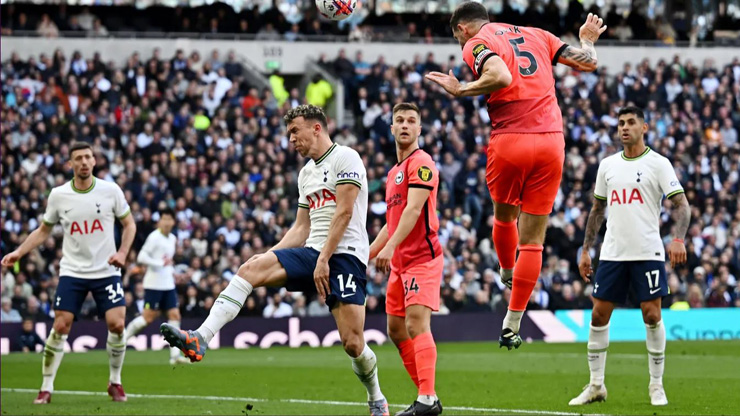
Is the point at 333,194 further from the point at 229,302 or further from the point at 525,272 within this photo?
the point at 525,272

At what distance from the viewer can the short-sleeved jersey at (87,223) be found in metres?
14.0

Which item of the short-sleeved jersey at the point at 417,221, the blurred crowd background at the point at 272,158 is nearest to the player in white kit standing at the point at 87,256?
the short-sleeved jersey at the point at 417,221

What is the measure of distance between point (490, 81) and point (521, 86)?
57 centimetres

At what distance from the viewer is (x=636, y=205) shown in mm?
12695

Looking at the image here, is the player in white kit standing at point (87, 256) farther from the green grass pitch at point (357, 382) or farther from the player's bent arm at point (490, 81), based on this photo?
the player's bent arm at point (490, 81)

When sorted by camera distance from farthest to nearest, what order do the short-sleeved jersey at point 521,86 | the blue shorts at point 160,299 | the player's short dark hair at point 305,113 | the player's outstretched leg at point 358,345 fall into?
1. the blue shorts at point 160,299
2. the player's short dark hair at point 305,113
3. the player's outstretched leg at point 358,345
4. the short-sleeved jersey at point 521,86

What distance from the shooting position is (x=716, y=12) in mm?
39156

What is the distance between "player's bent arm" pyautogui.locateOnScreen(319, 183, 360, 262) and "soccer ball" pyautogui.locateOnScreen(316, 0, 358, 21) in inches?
75.5

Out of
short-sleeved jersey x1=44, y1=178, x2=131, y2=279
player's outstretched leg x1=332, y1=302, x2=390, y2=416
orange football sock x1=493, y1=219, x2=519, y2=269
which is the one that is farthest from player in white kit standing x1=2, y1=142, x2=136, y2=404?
orange football sock x1=493, y1=219, x2=519, y2=269

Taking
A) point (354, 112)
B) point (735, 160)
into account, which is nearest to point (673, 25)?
point (735, 160)

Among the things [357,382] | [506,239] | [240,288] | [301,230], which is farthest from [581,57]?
[357,382]

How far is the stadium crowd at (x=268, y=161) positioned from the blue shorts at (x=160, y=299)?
11.7ft

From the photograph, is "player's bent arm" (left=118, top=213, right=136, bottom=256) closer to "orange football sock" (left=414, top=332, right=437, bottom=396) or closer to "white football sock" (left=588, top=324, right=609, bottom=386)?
"orange football sock" (left=414, top=332, right=437, bottom=396)

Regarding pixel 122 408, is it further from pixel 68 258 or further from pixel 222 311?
pixel 222 311
